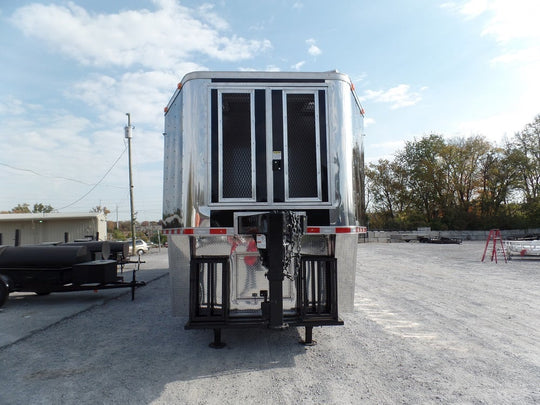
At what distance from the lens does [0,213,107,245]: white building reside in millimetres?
32500

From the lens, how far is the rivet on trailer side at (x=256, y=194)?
4223 millimetres

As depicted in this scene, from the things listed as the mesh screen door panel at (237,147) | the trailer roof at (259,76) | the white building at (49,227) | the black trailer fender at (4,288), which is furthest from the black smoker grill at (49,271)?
the white building at (49,227)

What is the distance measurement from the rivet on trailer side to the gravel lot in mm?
504

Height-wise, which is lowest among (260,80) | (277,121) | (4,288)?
(4,288)

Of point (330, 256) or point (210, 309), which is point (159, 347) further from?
point (330, 256)

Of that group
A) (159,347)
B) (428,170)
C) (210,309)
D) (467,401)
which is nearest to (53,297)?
(159,347)

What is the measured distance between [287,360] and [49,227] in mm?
36136

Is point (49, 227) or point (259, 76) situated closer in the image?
point (259, 76)

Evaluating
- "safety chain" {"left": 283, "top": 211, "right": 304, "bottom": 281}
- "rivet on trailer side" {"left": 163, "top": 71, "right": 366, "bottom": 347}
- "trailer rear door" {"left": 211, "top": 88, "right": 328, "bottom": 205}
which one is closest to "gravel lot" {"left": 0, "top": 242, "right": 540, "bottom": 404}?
"rivet on trailer side" {"left": 163, "top": 71, "right": 366, "bottom": 347}

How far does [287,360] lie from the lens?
13.8ft

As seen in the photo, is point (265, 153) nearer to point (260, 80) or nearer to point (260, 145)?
point (260, 145)

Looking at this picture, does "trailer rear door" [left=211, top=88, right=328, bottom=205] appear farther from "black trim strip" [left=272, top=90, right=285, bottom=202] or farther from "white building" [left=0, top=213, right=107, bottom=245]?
"white building" [left=0, top=213, right=107, bottom=245]

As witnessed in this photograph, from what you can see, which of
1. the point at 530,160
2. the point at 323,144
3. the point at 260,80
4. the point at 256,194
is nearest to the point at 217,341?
the point at 256,194

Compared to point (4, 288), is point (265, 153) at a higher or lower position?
higher
